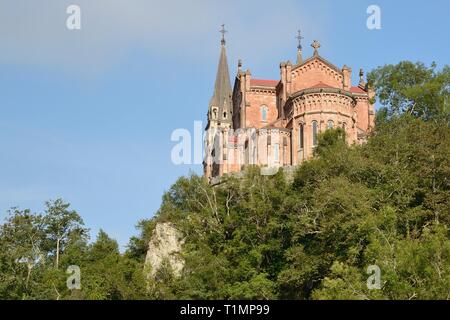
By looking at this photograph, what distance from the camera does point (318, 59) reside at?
215ft

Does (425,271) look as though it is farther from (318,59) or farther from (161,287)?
(318,59)

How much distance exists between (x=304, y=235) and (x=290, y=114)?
24345mm

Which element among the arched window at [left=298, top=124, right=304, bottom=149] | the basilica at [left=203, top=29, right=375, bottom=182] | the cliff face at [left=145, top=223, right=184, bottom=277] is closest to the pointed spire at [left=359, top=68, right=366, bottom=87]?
the basilica at [left=203, top=29, right=375, bottom=182]

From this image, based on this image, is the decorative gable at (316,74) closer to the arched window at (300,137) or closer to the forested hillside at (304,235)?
the arched window at (300,137)

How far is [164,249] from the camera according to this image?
49219mm

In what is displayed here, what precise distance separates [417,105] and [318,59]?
11358 mm

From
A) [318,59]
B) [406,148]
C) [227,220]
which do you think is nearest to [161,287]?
[227,220]

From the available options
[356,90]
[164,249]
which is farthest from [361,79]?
[164,249]

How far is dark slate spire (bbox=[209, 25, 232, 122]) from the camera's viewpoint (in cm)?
7888

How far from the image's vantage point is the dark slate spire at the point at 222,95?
259 ft

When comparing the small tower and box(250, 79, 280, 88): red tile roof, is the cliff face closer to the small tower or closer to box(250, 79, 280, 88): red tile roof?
box(250, 79, 280, 88): red tile roof

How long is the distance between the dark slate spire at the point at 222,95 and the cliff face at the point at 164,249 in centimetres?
2990

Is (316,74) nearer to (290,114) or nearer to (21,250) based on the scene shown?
(290,114)
